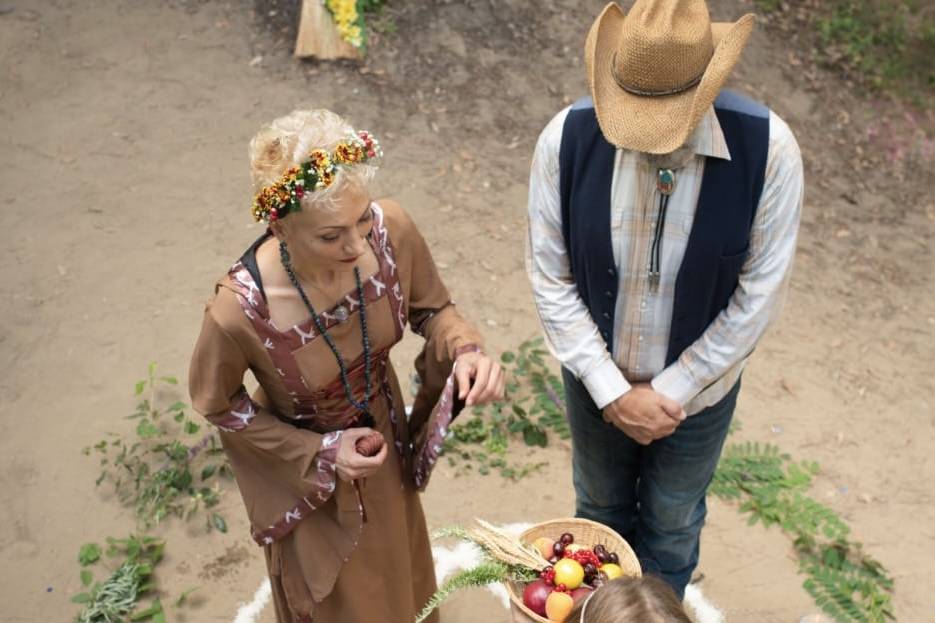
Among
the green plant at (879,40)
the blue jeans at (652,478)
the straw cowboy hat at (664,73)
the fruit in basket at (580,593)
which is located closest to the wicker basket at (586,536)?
the fruit in basket at (580,593)

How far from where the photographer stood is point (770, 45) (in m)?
7.94

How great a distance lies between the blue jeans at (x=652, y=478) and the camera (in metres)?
3.26

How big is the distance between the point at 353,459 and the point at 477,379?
1.37 feet

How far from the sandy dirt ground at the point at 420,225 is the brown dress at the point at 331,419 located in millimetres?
951

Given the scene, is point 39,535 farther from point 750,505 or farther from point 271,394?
point 750,505

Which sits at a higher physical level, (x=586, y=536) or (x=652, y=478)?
(x=586, y=536)

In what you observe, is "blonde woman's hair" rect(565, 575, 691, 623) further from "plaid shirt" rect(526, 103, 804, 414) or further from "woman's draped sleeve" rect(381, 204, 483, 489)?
"plaid shirt" rect(526, 103, 804, 414)

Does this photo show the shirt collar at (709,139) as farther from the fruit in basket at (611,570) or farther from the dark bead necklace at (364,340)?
the fruit in basket at (611,570)

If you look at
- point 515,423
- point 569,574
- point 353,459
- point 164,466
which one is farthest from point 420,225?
point 569,574

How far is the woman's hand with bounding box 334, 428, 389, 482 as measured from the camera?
2734 millimetres

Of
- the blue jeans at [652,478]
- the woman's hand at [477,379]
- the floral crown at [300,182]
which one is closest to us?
the floral crown at [300,182]

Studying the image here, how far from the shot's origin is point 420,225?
20.2 ft

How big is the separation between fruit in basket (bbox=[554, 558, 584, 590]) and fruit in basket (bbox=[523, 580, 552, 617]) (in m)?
0.04

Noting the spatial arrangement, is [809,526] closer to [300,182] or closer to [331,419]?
[331,419]
